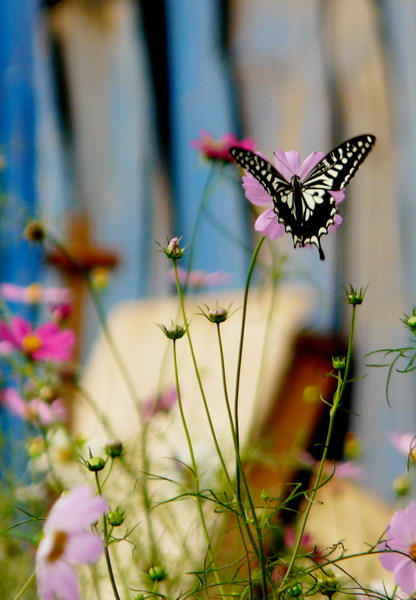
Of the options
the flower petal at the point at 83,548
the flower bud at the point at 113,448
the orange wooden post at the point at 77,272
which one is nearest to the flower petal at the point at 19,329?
the flower bud at the point at 113,448

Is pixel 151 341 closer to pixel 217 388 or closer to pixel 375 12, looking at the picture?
pixel 217 388

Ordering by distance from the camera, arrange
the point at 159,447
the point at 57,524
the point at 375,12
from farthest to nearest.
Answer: the point at 375,12 < the point at 159,447 < the point at 57,524

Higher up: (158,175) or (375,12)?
(375,12)

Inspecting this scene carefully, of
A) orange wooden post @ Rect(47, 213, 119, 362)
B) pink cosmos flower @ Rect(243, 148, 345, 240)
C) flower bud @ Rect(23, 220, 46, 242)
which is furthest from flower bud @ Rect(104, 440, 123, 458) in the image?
orange wooden post @ Rect(47, 213, 119, 362)

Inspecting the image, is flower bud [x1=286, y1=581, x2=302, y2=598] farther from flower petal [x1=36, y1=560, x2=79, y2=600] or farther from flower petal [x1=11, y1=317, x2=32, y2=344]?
flower petal [x1=11, y1=317, x2=32, y2=344]

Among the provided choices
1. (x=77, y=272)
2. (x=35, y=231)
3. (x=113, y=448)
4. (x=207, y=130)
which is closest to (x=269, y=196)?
(x=113, y=448)

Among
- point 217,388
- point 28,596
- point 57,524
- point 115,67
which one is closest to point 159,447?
point 217,388
